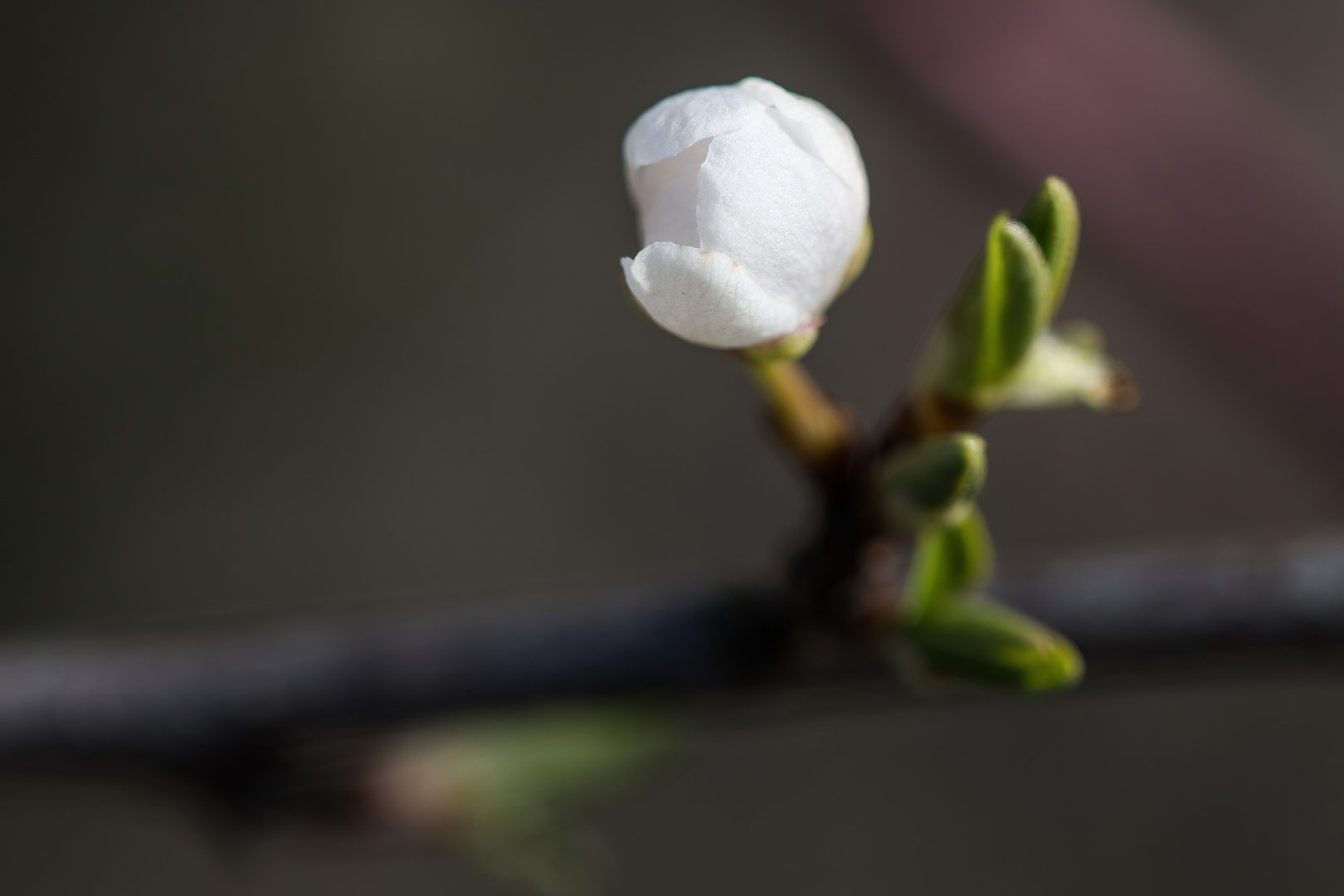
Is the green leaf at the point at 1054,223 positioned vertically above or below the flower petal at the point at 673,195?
below

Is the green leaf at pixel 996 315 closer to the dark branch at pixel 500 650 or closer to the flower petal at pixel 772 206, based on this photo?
the flower petal at pixel 772 206

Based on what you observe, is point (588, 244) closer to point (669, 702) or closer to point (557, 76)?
point (557, 76)

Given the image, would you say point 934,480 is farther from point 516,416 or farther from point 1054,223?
point 516,416

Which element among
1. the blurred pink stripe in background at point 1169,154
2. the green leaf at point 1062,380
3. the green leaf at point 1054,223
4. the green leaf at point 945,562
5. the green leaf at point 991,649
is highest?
the blurred pink stripe in background at point 1169,154

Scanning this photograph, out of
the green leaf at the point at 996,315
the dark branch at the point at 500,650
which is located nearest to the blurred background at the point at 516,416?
the dark branch at the point at 500,650

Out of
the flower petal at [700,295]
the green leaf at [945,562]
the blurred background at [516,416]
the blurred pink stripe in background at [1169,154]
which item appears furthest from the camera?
the blurred background at [516,416]

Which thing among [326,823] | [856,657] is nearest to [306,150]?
[326,823]
